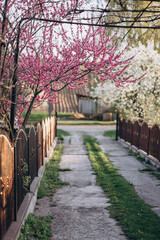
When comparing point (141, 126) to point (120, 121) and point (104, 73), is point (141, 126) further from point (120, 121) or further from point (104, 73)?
point (104, 73)

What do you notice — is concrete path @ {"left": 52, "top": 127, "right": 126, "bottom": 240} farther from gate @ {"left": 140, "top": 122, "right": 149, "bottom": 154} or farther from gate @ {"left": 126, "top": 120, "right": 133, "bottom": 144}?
gate @ {"left": 126, "top": 120, "right": 133, "bottom": 144}

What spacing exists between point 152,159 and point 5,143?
7.20 meters

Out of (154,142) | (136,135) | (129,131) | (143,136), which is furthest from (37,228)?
(129,131)

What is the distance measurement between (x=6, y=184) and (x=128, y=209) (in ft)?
8.94

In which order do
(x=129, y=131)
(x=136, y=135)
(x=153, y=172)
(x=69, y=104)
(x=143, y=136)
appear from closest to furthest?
(x=153, y=172) → (x=143, y=136) → (x=136, y=135) → (x=129, y=131) → (x=69, y=104)

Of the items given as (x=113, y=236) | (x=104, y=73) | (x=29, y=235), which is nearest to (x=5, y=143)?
(x=29, y=235)

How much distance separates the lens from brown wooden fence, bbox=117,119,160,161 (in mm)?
10147

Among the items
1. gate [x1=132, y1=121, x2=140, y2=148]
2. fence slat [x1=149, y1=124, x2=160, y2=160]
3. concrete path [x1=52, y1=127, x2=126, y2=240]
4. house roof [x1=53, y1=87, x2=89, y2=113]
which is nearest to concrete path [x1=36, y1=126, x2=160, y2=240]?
concrete path [x1=52, y1=127, x2=126, y2=240]

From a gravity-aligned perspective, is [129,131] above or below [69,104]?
below

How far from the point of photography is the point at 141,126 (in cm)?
1246

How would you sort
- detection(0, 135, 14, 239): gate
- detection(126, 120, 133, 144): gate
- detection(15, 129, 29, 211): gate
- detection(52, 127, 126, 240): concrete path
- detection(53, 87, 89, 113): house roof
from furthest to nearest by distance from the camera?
detection(53, 87, 89, 113): house roof
detection(126, 120, 133, 144): gate
detection(15, 129, 29, 211): gate
detection(52, 127, 126, 240): concrete path
detection(0, 135, 14, 239): gate

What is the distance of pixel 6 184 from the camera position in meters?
3.81

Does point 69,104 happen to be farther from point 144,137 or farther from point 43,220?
point 43,220

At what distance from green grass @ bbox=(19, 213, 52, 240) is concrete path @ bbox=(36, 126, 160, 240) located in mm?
114
